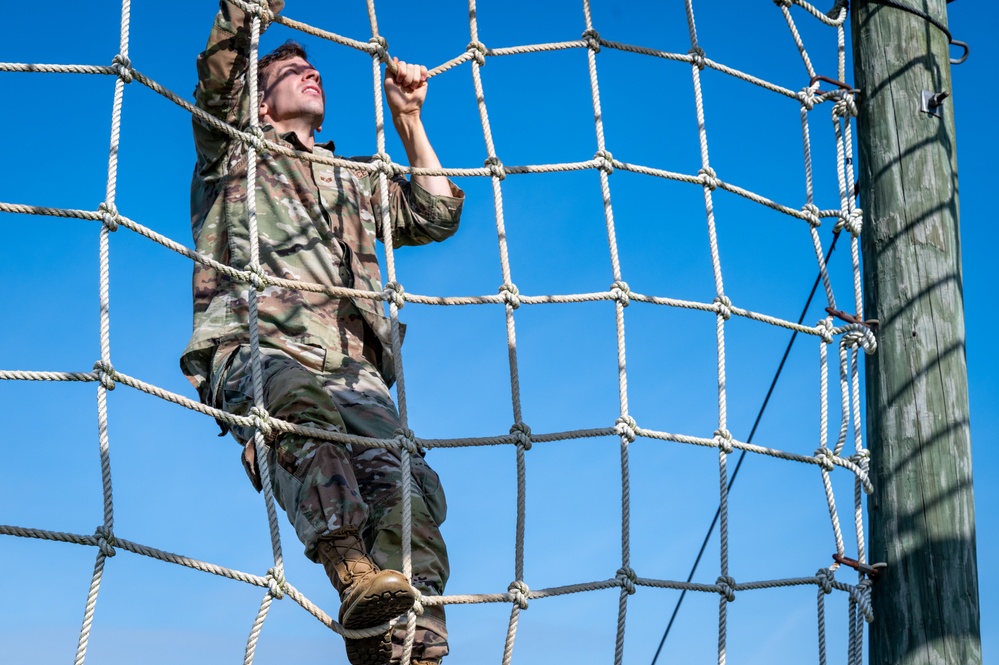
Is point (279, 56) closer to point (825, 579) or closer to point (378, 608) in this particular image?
point (378, 608)

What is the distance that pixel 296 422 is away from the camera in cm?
254

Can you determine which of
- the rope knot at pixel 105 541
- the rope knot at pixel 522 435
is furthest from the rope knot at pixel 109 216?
the rope knot at pixel 522 435

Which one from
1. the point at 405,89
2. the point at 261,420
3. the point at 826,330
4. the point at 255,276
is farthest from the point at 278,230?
the point at 826,330

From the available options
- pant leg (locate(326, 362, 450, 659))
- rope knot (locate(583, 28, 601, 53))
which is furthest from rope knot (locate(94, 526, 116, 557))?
rope knot (locate(583, 28, 601, 53))

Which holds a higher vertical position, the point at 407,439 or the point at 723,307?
the point at 723,307

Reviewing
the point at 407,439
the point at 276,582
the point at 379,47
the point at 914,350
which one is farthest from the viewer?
the point at 379,47

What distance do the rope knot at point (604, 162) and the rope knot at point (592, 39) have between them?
0.84ft

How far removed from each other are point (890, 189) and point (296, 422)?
129 centimetres

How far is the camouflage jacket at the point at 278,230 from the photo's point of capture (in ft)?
9.16

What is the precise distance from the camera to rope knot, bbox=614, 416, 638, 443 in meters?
2.81

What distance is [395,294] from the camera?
2750mm

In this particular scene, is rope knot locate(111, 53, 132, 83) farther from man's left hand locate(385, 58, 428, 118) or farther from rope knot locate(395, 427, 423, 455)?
rope knot locate(395, 427, 423, 455)

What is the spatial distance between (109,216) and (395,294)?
591mm

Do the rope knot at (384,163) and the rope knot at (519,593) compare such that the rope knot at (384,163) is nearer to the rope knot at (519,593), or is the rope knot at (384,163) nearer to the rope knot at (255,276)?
the rope knot at (255,276)
